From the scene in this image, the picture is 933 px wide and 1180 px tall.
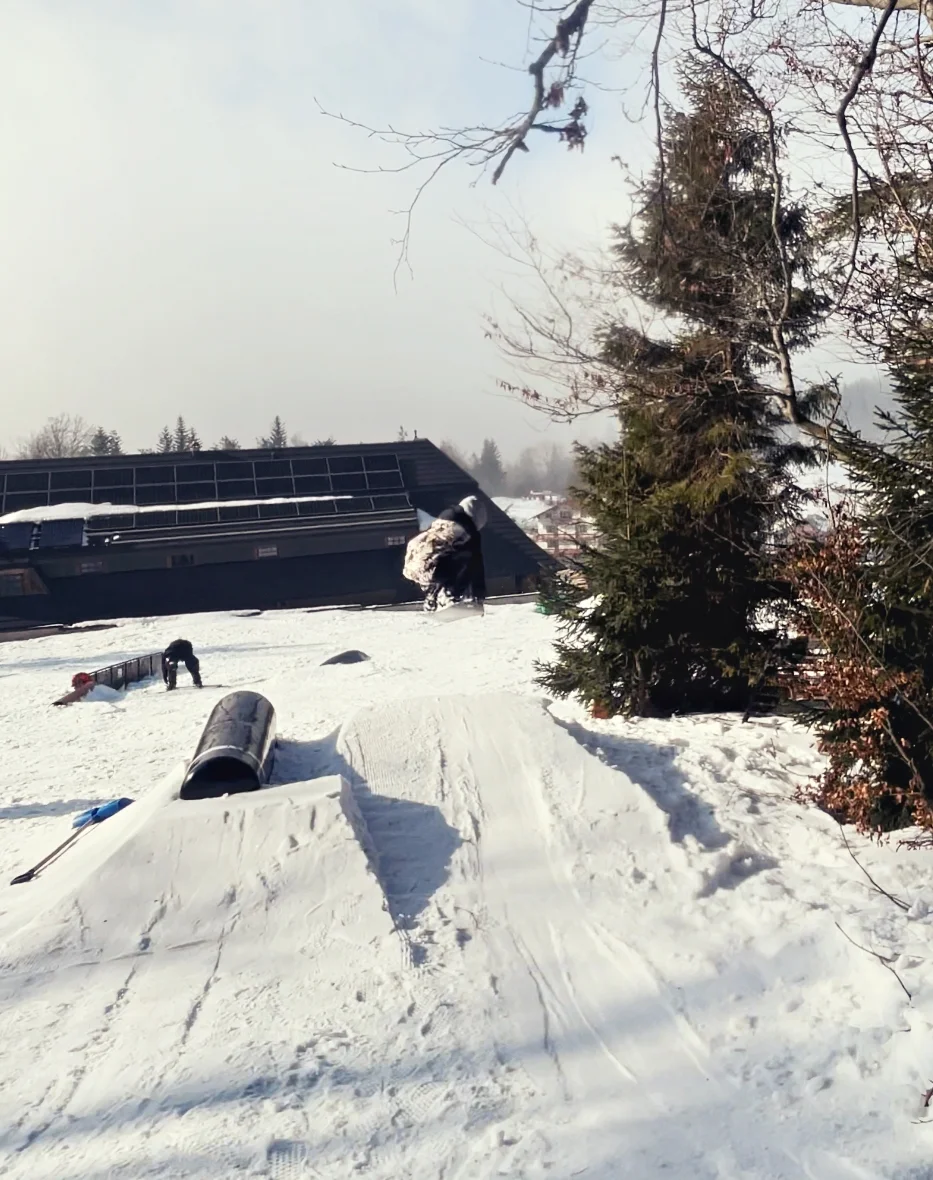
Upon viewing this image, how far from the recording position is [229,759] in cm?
730

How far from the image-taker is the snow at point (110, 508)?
35.5 m

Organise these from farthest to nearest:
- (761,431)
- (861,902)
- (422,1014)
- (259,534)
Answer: (259,534), (761,431), (861,902), (422,1014)

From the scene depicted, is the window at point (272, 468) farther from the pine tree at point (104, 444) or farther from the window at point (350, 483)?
the pine tree at point (104, 444)

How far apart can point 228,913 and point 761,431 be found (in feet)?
25.5

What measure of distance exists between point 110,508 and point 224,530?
4.80m

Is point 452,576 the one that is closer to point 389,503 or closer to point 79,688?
point 79,688

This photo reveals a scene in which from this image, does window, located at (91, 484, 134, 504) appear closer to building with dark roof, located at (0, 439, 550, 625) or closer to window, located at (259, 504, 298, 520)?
building with dark roof, located at (0, 439, 550, 625)

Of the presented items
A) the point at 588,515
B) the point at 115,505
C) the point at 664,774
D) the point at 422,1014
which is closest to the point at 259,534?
the point at 115,505

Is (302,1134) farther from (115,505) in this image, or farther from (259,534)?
(115,505)

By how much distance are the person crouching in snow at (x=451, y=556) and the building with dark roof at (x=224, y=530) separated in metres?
13.8

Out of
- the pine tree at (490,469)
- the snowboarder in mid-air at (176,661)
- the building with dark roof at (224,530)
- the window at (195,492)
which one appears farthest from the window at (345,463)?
the pine tree at (490,469)

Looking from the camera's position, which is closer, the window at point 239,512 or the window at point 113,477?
the window at point 239,512

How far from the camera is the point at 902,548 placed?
640cm

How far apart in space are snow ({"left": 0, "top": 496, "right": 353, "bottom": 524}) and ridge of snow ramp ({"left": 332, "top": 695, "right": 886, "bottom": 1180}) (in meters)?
30.7
